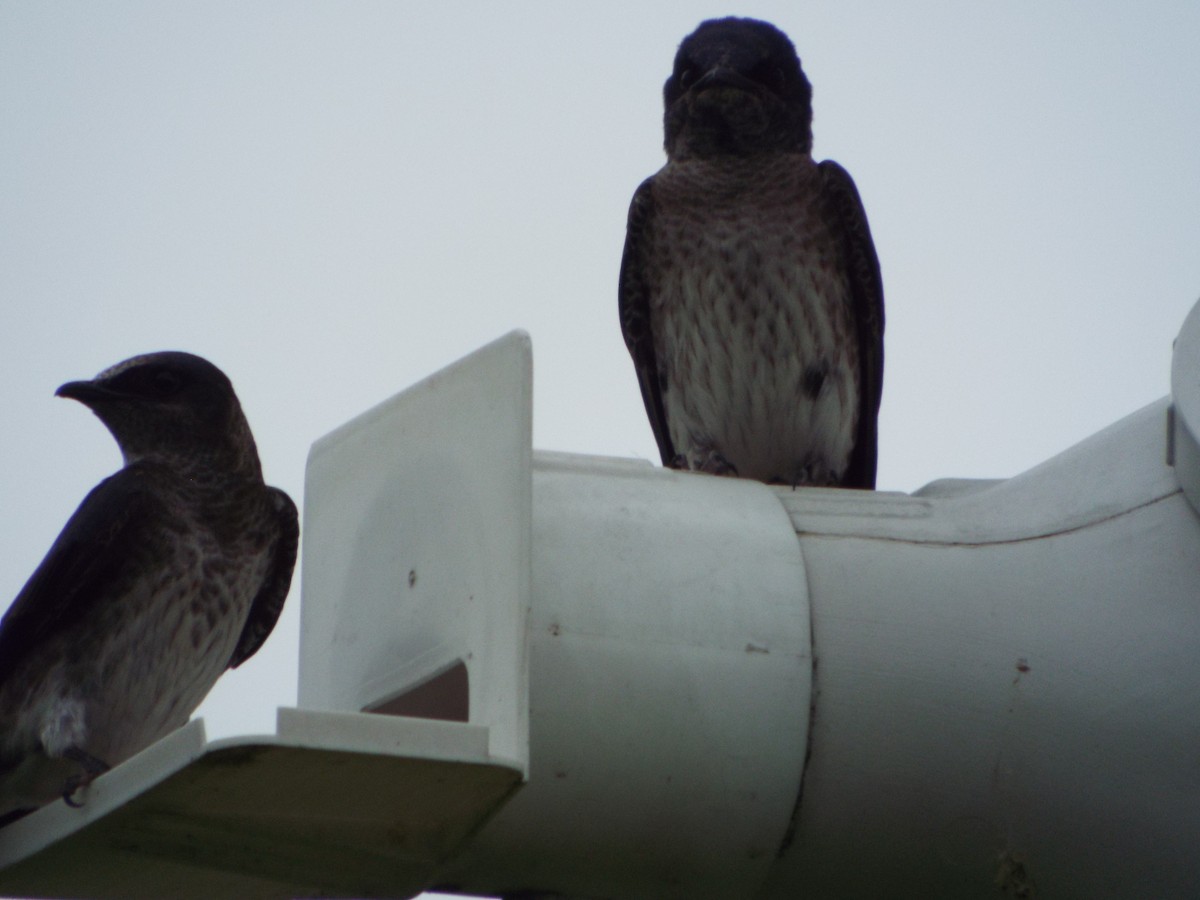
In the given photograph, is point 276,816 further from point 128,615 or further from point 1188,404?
point 128,615

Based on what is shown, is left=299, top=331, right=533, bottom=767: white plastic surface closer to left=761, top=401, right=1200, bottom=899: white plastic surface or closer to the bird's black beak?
left=761, top=401, right=1200, bottom=899: white plastic surface

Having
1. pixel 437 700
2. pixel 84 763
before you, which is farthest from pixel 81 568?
pixel 437 700

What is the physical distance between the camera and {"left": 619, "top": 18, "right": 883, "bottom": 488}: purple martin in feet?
20.1

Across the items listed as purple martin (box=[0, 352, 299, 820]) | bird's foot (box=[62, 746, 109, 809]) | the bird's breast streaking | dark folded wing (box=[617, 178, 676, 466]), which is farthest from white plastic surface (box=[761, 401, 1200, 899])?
dark folded wing (box=[617, 178, 676, 466])

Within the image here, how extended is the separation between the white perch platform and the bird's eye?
1882 mm

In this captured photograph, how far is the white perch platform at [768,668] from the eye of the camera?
10.7 ft

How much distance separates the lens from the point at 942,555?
3.66 meters

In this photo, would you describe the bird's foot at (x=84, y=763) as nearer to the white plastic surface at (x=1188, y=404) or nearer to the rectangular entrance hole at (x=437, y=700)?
the rectangular entrance hole at (x=437, y=700)

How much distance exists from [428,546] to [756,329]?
283 cm

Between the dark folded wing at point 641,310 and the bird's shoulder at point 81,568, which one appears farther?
the dark folded wing at point 641,310

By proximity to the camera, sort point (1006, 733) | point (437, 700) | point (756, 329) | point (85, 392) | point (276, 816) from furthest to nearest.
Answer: point (756, 329) → point (85, 392) → point (437, 700) → point (1006, 733) → point (276, 816)

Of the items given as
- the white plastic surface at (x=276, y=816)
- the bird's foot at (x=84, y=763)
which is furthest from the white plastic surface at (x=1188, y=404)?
the bird's foot at (x=84, y=763)

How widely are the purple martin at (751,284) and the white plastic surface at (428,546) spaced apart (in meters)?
2.44

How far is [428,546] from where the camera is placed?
3475 millimetres
